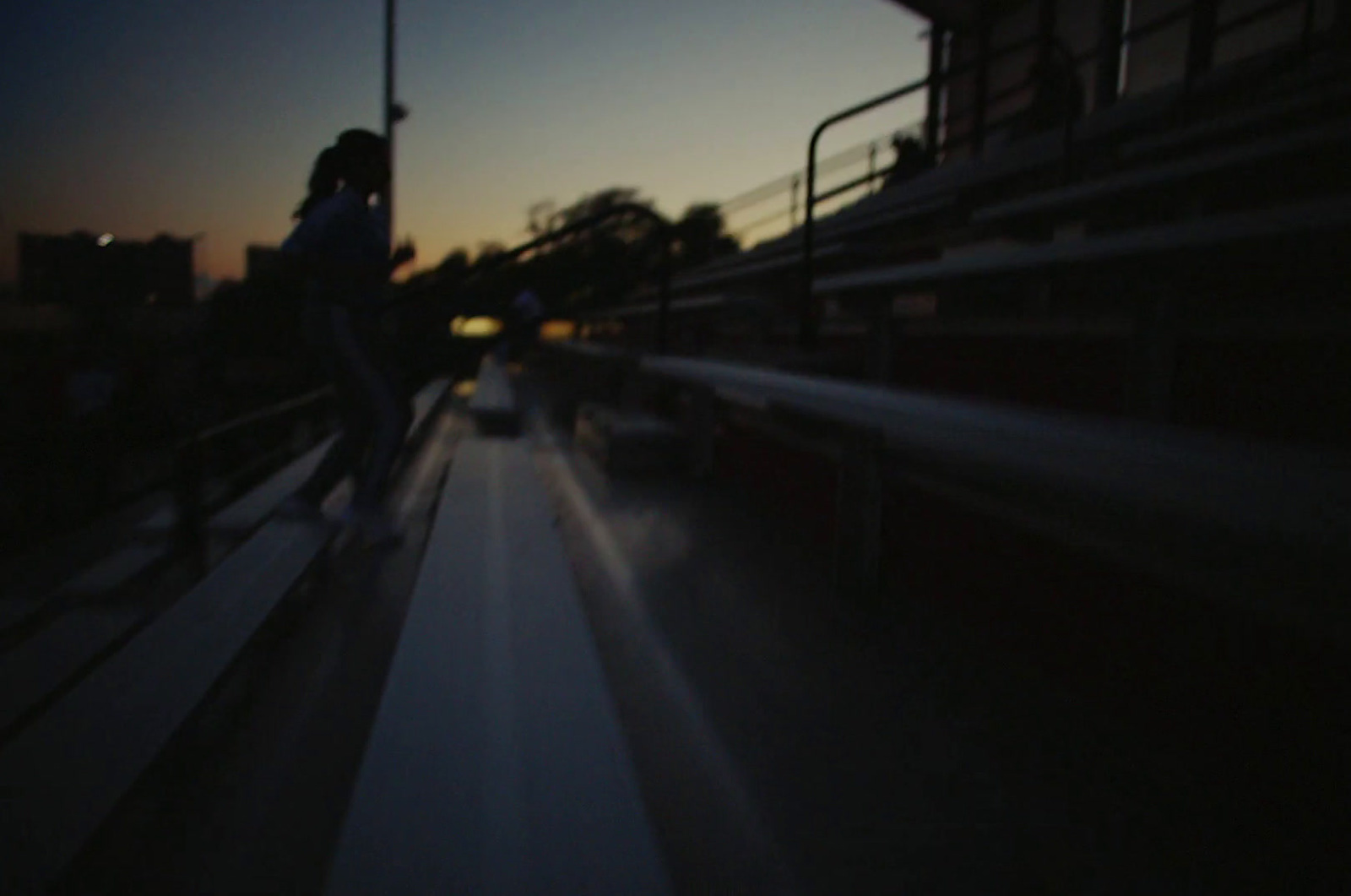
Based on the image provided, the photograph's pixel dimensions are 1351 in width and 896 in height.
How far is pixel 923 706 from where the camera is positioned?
1.61 m

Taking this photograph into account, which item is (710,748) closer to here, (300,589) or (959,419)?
(959,419)

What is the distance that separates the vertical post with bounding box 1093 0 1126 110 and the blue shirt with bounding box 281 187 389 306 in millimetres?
5264

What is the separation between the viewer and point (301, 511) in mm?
2689

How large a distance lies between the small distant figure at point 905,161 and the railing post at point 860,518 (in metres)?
4.85

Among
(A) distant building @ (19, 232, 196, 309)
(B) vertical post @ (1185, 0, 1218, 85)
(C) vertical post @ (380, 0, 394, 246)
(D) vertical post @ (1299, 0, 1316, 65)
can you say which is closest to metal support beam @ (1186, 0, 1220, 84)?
(B) vertical post @ (1185, 0, 1218, 85)

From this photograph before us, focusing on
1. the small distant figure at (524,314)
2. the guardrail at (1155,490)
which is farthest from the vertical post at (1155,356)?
the small distant figure at (524,314)

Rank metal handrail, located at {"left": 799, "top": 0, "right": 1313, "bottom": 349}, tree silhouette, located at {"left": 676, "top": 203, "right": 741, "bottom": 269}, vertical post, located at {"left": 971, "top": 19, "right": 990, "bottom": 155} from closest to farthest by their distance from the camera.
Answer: metal handrail, located at {"left": 799, "top": 0, "right": 1313, "bottom": 349} < vertical post, located at {"left": 971, "top": 19, "right": 990, "bottom": 155} < tree silhouette, located at {"left": 676, "top": 203, "right": 741, "bottom": 269}

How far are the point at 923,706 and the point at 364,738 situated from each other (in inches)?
42.5

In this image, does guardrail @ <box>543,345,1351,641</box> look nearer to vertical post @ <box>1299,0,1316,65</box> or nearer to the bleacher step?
the bleacher step

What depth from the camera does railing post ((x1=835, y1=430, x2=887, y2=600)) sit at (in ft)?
7.23

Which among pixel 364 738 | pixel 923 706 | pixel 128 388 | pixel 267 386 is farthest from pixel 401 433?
pixel 267 386

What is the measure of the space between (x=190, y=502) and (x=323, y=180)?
110 centimetres

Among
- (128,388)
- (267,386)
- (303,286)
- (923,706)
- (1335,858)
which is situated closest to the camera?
(1335,858)

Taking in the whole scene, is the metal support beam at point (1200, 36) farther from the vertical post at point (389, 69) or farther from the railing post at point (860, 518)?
the vertical post at point (389, 69)
